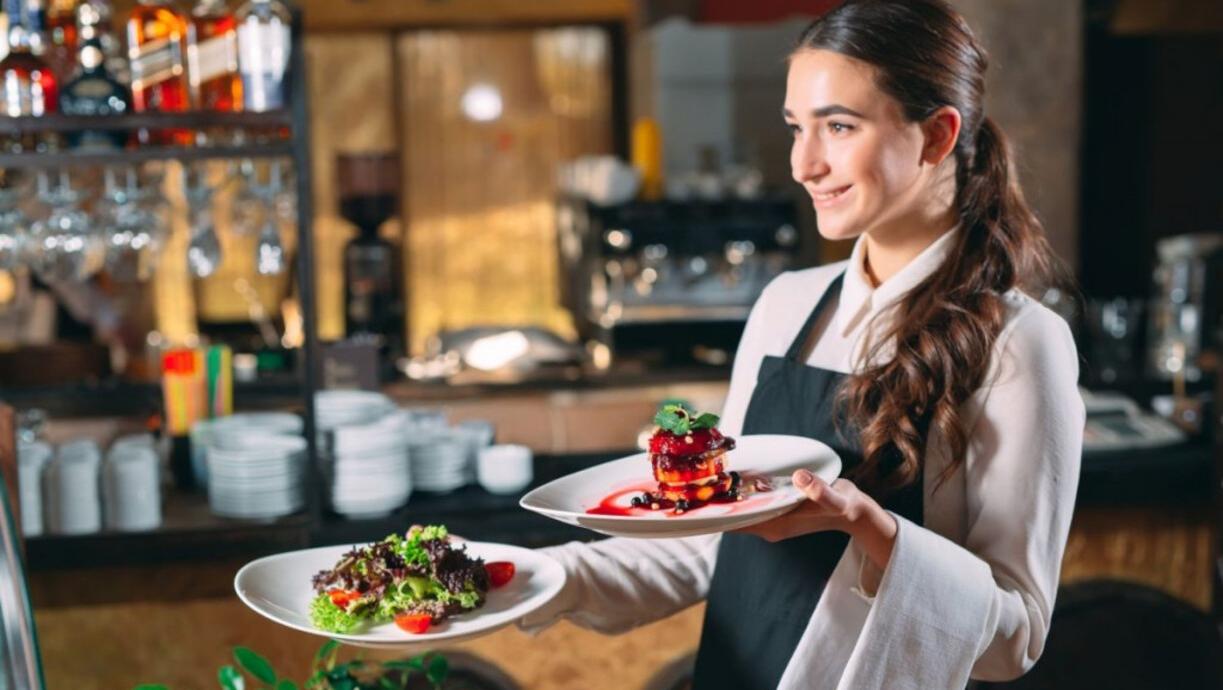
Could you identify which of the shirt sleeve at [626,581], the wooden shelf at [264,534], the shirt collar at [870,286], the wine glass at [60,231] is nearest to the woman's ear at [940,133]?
the shirt collar at [870,286]

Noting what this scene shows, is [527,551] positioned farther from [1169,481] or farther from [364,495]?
[1169,481]

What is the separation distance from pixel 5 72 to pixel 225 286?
521cm

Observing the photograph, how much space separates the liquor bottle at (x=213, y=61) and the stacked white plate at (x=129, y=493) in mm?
681

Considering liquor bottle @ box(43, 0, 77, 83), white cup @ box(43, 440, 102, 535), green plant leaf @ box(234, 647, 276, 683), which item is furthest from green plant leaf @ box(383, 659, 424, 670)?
liquor bottle @ box(43, 0, 77, 83)

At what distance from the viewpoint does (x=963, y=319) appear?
1503 mm

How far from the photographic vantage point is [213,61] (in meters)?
2.57

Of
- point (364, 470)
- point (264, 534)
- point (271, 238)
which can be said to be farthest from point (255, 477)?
point (271, 238)

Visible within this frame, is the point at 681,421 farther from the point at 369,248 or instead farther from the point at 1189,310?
the point at 369,248

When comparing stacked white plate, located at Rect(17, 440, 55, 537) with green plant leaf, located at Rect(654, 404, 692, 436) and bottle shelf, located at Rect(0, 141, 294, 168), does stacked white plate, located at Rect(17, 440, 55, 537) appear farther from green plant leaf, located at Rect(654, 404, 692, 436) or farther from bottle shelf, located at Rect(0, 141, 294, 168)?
green plant leaf, located at Rect(654, 404, 692, 436)

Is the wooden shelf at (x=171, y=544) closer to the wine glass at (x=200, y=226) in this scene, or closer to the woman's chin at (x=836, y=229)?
the wine glass at (x=200, y=226)

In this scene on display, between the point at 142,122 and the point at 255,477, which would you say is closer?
the point at 142,122

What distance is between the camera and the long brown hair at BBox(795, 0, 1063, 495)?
4.83ft

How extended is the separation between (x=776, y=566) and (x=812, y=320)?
308mm

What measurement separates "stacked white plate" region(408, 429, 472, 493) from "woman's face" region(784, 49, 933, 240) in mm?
1419
